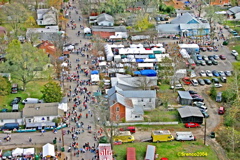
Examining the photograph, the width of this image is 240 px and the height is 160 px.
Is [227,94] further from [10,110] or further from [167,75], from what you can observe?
[10,110]

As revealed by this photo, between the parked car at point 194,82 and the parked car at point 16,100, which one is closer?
the parked car at point 16,100

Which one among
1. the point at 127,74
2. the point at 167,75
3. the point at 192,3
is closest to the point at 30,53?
the point at 127,74

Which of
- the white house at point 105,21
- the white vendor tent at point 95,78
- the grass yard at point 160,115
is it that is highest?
the white house at point 105,21

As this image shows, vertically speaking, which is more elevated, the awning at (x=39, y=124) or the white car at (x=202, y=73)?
the white car at (x=202, y=73)

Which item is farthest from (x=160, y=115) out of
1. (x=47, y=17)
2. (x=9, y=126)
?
(x=47, y=17)

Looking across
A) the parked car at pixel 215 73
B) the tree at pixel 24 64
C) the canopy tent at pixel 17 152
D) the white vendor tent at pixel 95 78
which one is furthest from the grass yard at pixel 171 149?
the parked car at pixel 215 73

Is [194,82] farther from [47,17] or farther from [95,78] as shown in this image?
[47,17]

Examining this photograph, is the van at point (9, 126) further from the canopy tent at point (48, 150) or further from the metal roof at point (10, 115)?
the canopy tent at point (48, 150)
